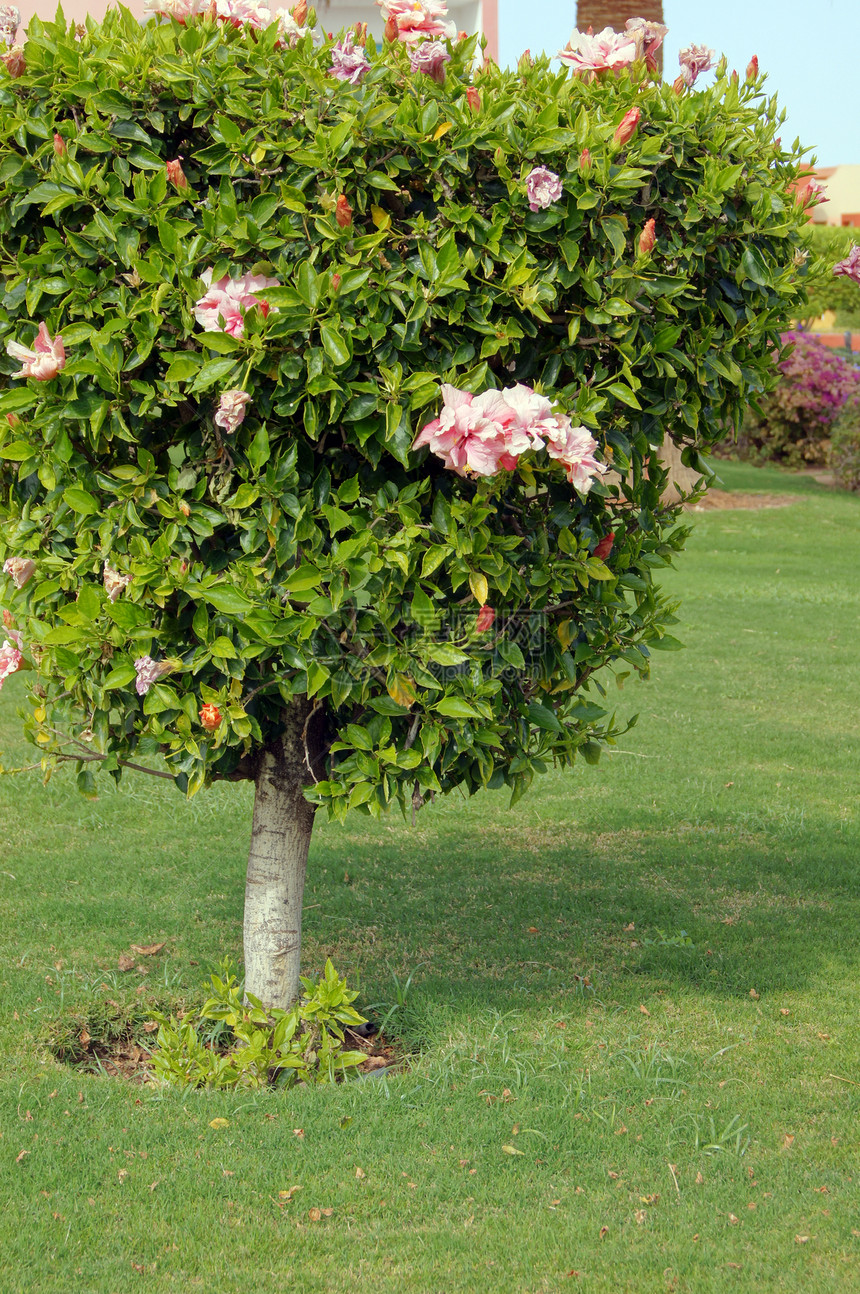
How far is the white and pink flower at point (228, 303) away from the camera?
3.04 meters

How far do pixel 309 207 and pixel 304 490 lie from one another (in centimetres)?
71

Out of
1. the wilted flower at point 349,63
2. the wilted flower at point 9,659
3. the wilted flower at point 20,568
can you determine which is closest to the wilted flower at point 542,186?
the wilted flower at point 349,63

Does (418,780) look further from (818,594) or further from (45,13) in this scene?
(45,13)

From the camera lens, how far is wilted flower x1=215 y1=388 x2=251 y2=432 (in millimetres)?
2998

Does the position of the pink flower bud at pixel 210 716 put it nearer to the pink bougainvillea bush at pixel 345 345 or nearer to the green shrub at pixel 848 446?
the pink bougainvillea bush at pixel 345 345

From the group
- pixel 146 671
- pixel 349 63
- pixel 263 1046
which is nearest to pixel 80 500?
pixel 146 671

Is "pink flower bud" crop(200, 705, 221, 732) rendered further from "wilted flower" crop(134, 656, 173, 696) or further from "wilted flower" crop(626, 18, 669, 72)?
"wilted flower" crop(626, 18, 669, 72)

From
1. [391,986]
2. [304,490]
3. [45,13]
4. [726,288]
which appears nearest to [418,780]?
[304,490]

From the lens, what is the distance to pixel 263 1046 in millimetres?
3684

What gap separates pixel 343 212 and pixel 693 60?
1.19 m

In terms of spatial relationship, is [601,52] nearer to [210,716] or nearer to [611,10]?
[210,716]

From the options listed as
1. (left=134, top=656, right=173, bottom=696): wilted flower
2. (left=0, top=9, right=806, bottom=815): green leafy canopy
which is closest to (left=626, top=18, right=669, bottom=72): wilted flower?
(left=0, top=9, right=806, bottom=815): green leafy canopy

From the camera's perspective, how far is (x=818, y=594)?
1220 cm

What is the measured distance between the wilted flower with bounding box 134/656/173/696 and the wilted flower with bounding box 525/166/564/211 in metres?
1.50
